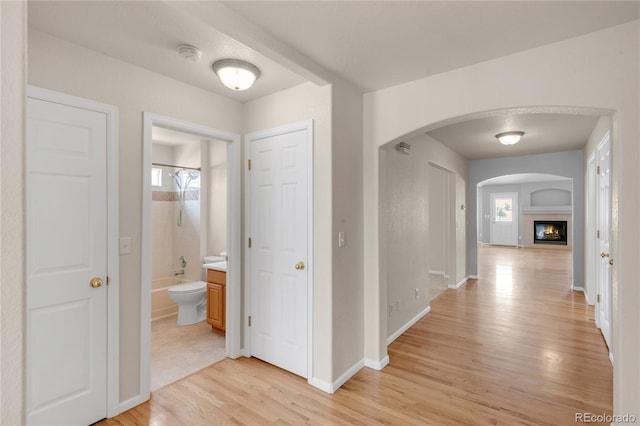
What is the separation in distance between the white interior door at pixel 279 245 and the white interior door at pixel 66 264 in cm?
125

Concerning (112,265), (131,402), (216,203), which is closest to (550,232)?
(216,203)

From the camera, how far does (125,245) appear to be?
229cm

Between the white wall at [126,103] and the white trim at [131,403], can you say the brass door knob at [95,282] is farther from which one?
the white trim at [131,403]

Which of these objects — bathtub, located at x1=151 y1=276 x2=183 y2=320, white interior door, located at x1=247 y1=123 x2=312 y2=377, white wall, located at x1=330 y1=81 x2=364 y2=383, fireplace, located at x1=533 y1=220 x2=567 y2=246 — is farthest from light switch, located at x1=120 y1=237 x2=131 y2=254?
fireplace, located at x1=533 y1=220 x2=567 y2=246

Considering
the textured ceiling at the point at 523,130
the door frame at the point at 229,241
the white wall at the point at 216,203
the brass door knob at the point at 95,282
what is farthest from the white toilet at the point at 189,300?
the textured ceiling at the point at 523,130

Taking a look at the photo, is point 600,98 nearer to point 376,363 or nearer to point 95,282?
point 376,363

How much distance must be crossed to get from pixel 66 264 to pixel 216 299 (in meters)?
1.77

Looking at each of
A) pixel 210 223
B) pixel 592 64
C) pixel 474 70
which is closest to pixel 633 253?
pixel 592 64

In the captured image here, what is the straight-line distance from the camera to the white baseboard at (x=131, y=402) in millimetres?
2248

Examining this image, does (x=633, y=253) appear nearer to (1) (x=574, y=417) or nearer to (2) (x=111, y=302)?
(1) (x=574, y=417)

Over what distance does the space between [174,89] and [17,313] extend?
2344 mm

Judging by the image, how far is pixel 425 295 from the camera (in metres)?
4.53

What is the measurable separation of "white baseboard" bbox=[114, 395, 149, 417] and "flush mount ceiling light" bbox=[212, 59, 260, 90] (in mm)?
2462

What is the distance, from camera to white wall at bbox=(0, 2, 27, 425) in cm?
69
